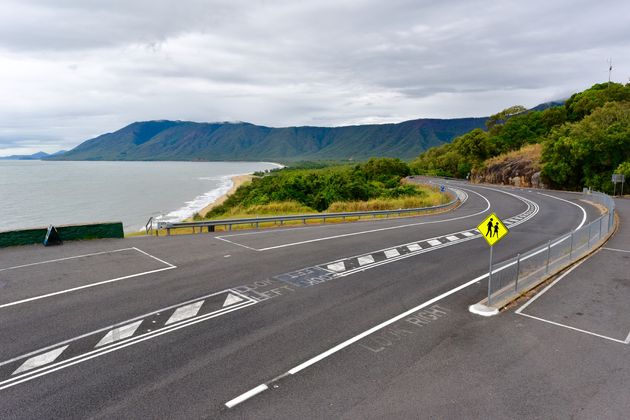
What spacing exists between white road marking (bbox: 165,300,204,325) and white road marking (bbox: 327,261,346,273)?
4.85 metres

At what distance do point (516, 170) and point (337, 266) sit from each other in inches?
2175

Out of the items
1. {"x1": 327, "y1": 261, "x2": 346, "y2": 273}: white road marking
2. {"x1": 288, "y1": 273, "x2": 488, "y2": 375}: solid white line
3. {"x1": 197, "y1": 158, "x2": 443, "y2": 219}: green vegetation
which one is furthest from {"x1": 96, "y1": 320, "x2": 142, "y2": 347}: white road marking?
{"x1": 197, "y1": 158, "x2": 443, "y2": 219}: green vegetation

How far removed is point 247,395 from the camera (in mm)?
6215

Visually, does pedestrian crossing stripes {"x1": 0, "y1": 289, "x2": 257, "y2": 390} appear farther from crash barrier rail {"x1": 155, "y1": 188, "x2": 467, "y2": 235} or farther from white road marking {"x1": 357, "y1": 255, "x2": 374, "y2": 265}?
crash barrier rail {"x1": 155, "y1": 188, "x2": 467, "y2": 235}

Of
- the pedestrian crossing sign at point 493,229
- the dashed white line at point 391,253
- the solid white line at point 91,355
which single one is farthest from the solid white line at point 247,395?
the dashed white line at point 391,253

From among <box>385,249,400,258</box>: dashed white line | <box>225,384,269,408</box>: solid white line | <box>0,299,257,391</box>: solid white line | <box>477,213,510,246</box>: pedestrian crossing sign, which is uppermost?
<box>477,213,510,246</box>: pedestrian crossing sign

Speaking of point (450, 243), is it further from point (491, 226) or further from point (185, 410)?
point (185, 410)

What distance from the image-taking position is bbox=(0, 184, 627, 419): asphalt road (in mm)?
6098

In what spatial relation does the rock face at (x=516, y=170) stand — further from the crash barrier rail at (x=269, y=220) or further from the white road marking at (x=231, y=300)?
the white road marking at (x=231, y=300)

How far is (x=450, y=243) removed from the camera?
17.8 meters

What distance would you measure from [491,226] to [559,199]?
35.5 metres

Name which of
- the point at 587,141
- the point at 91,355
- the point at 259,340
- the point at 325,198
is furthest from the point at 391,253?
the point at 587,141

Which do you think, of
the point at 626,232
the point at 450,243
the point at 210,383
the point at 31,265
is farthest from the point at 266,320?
the point at 626,232

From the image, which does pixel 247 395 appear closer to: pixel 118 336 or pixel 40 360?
pixel 118 336
